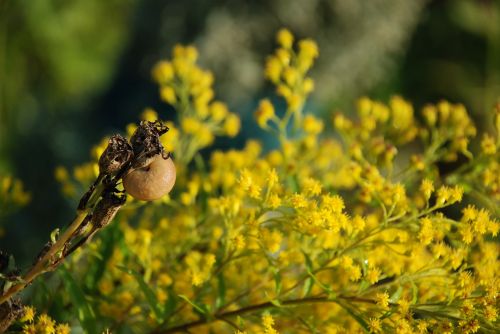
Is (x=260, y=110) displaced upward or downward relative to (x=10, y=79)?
downward

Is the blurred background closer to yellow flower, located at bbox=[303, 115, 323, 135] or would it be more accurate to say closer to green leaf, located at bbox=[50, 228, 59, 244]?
yellow flower, located at bbox=[303, 115, 323, 135]

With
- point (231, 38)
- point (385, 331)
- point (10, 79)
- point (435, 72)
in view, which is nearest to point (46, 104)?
point (10, 79)

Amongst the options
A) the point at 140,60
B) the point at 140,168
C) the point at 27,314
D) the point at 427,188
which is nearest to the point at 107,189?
the point at 140,168

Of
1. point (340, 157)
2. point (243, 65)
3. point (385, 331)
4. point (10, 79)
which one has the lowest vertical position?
point (385, 331)

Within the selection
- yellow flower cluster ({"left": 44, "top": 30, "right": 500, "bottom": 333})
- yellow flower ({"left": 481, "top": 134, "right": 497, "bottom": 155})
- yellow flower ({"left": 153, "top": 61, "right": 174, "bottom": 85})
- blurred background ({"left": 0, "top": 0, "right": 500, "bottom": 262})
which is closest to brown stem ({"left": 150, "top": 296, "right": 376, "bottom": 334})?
yellow flower cluster ({"left": 44, "top": 30, "right": 500, "bottom": 333})

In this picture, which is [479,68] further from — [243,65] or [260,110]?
[260,110]

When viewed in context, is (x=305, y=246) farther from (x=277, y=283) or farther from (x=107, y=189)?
(x=107, y=189)
